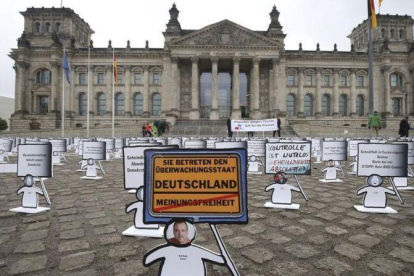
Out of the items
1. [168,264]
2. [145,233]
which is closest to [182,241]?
[168,264]

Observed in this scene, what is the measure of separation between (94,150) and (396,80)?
57861 mm

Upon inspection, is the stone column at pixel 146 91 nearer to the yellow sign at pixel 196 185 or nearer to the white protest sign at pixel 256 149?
the white protest sign at pixel 256 149

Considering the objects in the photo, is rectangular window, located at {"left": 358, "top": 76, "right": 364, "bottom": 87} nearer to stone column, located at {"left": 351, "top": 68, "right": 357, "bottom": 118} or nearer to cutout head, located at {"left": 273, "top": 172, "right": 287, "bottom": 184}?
stone column, located at {"left": 351, "top": 68, "right": 357, "bottom": 118}

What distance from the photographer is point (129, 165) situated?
4215 mm

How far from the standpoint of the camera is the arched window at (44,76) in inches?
1917

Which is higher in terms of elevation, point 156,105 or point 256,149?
point 156,105

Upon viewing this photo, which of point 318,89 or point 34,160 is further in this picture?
point 318,89

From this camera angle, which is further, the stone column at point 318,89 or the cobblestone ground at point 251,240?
the stone column at point 318,89

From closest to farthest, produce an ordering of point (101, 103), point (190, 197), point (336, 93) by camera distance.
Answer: point (190, 197) → point (336, 93) → point (101, 103)

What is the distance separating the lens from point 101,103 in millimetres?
49219

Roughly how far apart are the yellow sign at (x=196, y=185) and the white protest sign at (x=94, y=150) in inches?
276

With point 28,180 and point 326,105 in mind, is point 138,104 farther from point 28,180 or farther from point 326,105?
point 28,180

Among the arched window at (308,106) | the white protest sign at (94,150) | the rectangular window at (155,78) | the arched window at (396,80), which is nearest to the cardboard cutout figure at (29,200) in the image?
the white protest sign at (94,150)

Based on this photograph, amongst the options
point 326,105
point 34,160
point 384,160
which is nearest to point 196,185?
point 34,160
